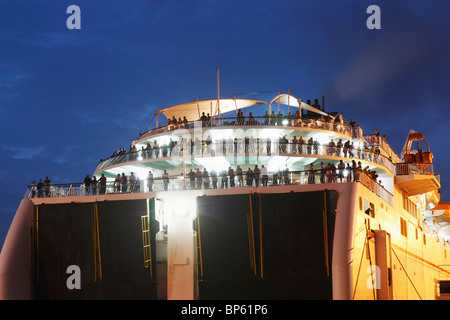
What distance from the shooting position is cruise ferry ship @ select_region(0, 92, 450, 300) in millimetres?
23594

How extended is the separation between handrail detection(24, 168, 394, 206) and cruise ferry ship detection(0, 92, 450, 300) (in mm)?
54

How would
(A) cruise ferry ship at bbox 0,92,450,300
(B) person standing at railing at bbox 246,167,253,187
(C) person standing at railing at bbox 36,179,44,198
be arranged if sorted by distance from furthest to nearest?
(C) person standing at railing at bbox 36,179,44,198, (B) person standing at railing at bbox 246,167,253,187, (A) cruise ferry ship at bbox 0,92,450,300

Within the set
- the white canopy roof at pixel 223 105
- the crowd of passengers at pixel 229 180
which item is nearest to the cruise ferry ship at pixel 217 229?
the crowd of passengers at pixel 229 180

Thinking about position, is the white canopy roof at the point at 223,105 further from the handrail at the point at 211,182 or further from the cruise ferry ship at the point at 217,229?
the handrail at the point at 211,182

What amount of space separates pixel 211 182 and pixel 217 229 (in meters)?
2.15

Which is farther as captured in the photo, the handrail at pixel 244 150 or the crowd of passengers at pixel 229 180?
the handrail at pixel 244 150

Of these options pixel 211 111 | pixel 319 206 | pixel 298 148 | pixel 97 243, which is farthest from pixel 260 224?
pixel 211 111

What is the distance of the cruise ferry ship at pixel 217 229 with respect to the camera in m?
23.6

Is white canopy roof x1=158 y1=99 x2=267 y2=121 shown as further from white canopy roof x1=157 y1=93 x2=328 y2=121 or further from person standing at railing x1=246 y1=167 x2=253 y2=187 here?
person standing at railing x1=246 y1=167 x2=253 y2=187

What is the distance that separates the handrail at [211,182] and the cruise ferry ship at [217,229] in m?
0.05

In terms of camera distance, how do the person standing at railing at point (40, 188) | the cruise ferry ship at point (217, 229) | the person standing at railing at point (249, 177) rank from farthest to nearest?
the person standing at railing at point (40, 188) → the person standing at railing at point (249, 177) → the cruise ferry ship at point (217, 229)

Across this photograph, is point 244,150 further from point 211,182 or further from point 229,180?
point 211,182

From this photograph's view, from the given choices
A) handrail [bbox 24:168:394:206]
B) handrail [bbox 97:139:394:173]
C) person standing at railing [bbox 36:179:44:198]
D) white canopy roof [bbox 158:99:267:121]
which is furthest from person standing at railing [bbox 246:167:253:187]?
person standing at railing [bbox 36:179:44:198]

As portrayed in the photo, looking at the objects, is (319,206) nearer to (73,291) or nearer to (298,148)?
(298,148)
